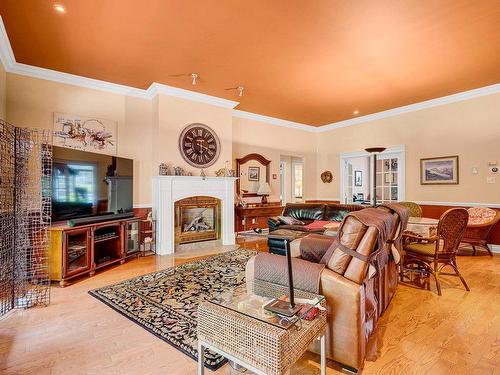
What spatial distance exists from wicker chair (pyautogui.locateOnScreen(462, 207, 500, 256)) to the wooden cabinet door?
580 centimetres

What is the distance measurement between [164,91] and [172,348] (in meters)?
4.03

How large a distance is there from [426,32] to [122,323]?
4289mm

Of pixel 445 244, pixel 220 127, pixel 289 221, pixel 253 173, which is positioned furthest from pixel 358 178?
pixel 445 244

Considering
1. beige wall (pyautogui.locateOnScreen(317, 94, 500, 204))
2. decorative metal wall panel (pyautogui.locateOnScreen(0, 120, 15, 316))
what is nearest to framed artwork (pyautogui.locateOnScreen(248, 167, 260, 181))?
beige wall (pyautogui.locateOnScreen(317, 94, 500, 204))

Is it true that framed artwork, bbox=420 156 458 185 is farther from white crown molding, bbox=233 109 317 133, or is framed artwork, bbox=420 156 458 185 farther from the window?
the window

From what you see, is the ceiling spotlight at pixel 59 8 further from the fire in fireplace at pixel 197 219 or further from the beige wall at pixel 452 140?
the beige wall at pixel 452 140

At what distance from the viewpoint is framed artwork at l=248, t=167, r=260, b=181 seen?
6363 mm

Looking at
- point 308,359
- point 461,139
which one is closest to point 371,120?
point 461,139

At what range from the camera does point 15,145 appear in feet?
8.29

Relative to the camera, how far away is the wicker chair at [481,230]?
430 centimetres

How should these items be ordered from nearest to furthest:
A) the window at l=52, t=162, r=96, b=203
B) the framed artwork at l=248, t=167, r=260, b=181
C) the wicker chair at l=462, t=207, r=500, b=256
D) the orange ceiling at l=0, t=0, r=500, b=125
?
the orange ceiling at l=0, t=0, r=500, b=125 < the window at l=52, t=162, r=96, b=203 < the wicker chair at l=462, t=207, r=500, b=256 < the framed artwork at l=248, t=167, r=260, b=181

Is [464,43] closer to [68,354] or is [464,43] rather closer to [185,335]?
[185,335]

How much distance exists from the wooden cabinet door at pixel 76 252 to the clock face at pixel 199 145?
2.15m

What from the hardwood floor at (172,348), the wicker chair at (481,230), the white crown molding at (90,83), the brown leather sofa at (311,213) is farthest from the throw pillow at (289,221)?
the wicker chair at (481,230)
